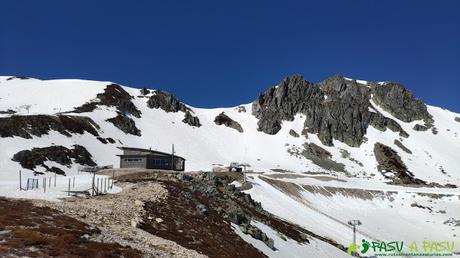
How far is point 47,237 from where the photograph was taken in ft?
71.5

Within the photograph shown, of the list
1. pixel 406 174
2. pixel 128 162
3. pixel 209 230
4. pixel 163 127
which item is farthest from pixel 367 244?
pixel 163 127

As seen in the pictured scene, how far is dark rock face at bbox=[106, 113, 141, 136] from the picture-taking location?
156750mm

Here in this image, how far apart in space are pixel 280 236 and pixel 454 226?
59574 millimetres

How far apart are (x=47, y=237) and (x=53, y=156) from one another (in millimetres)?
85530

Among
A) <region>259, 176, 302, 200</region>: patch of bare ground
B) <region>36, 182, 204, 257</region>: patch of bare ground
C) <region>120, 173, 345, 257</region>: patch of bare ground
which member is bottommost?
<region>259, 176, 302, 200</region>: patch of bare ground

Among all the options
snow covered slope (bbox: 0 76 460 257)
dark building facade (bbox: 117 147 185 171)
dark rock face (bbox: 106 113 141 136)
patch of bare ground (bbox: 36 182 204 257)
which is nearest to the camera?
patch of bare ground (bbox: 36 182 204 257)

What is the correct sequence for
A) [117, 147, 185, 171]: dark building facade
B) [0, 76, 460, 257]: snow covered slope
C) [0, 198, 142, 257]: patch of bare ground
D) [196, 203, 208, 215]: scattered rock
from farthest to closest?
1. [117, 147, 185, 171]: dark building facade
2. [0, 76, 460, 257]: snow covered slope
3. [196, 203, 208, 215]: scattered rock
4. [0, 198, 142, 257]: patch of bare ground

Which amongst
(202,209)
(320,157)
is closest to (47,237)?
(202,209)

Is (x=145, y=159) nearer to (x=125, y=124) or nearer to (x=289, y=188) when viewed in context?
(x=289, y=188)

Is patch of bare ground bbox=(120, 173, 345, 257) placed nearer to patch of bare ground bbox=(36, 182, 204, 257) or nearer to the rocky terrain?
the rocky terrain

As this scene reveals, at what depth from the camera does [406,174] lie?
552ft

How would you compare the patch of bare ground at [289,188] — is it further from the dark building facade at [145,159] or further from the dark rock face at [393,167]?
the dark rock face at [393,167]

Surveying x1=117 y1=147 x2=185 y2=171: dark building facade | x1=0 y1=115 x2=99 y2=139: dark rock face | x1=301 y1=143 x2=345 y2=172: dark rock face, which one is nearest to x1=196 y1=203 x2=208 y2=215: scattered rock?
x1=117 y1=147 x2=185 y2=171: dark building facade

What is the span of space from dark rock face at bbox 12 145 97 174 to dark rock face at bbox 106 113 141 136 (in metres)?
41.9
